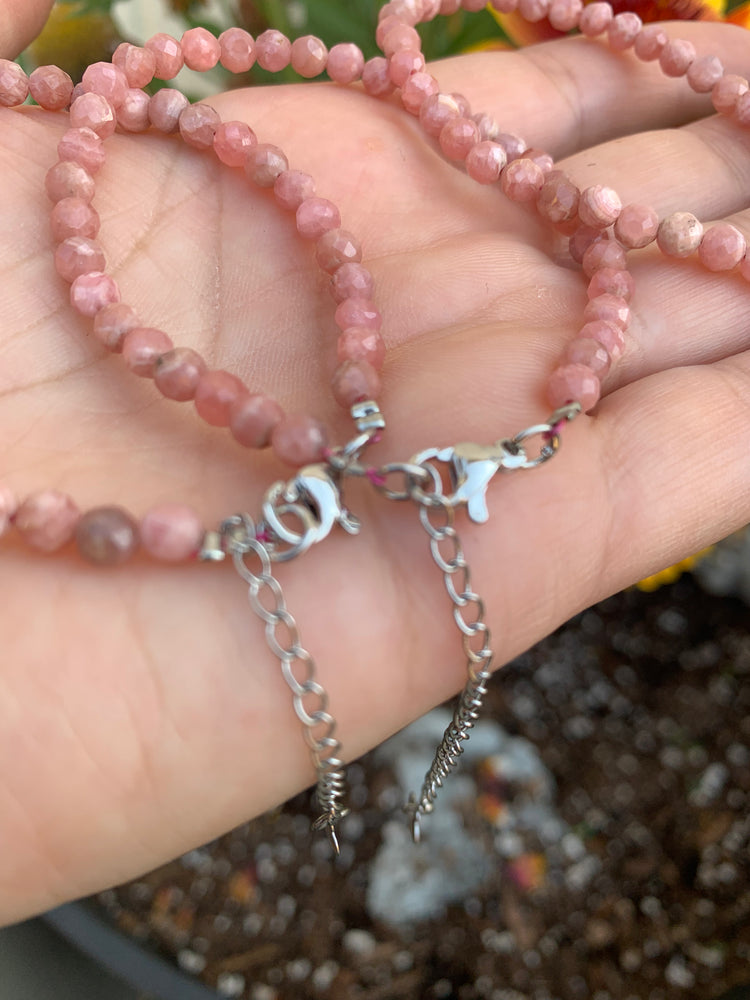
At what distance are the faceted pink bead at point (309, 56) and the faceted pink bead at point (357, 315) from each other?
0.50m

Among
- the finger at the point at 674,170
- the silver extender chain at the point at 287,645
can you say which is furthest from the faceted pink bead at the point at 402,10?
the silver extender chain at the point at 287,645

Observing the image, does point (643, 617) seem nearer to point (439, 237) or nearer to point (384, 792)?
point (384, 792)

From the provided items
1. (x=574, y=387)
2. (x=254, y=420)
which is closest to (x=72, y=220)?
(x=254, y=420)

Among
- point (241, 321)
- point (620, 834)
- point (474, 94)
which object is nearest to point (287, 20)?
point (474, 94)

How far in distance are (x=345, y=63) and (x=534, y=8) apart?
0.32m

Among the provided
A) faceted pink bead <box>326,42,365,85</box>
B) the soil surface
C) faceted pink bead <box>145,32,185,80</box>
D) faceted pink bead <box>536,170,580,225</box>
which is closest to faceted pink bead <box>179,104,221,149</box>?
faceted pink bead <box>145,32,185,80</box>

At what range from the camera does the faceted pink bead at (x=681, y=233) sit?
1.07m

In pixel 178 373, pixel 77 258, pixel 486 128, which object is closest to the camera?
pixel 178 373

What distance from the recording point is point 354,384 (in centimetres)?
87

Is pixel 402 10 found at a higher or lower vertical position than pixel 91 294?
higher

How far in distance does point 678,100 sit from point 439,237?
53 centimetres

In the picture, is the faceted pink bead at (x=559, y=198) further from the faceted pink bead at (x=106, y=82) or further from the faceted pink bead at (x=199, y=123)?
the faceted pink bead at (x=106, y=82)

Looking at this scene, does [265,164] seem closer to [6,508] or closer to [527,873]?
[6,508]

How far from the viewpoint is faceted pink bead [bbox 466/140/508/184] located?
1.15 metres
